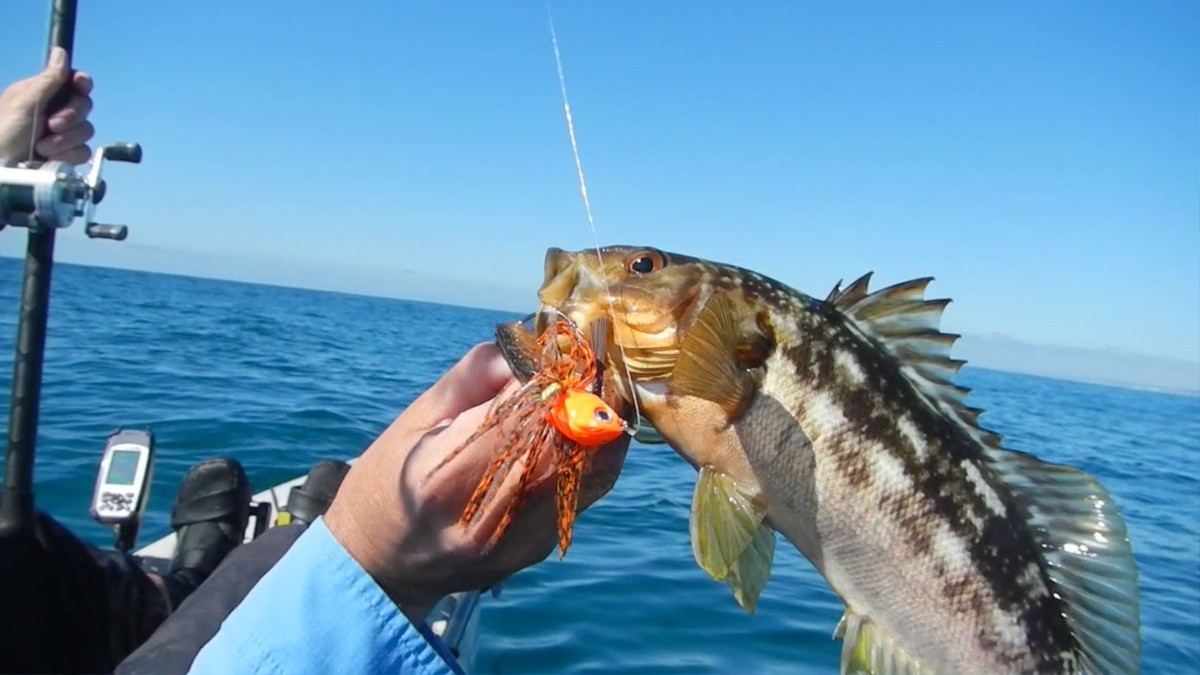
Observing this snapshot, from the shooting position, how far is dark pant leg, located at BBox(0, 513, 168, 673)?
11.3 feet

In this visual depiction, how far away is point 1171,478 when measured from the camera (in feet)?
65.6

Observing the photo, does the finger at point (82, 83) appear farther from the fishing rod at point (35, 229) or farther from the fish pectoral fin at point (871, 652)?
the fish pectoral fin at point (871, 652)

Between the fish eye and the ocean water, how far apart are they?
4313 mm

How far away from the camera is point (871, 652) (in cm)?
257

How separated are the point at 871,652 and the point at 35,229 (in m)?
3.74

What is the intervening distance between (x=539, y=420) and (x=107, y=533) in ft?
24.6

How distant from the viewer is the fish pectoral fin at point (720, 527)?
8.00 ft

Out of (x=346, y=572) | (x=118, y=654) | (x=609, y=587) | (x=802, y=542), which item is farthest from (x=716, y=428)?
(x=609, y=587)

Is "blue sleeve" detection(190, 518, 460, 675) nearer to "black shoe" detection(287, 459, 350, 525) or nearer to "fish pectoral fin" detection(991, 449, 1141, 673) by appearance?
"fish pectoral fin" detection(991, 449, 1141, 673)

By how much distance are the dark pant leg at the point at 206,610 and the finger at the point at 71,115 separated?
208 cm

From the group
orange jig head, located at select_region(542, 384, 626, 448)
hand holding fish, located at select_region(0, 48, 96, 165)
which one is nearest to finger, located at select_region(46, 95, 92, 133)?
hand holding fish, located at select_region(0, 48, 96, 165)

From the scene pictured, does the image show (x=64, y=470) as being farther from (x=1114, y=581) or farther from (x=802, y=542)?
(x=1114, y=581)

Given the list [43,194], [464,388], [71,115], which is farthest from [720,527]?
[71,115]

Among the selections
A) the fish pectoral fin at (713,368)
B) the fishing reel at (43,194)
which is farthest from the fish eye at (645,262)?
the fishing reel at (43,194)
